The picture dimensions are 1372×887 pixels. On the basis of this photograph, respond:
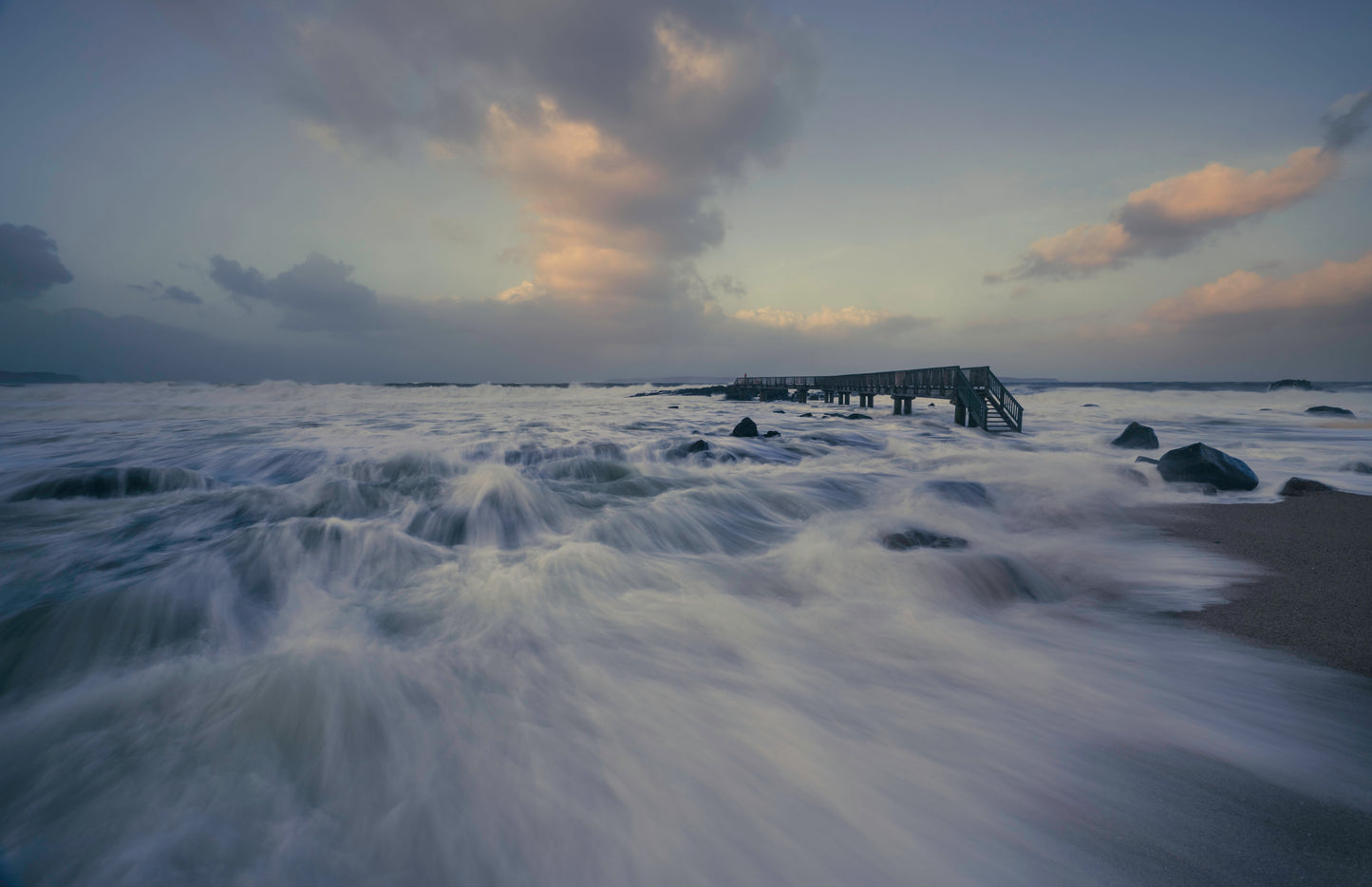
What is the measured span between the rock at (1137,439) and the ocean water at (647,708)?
24.8ft

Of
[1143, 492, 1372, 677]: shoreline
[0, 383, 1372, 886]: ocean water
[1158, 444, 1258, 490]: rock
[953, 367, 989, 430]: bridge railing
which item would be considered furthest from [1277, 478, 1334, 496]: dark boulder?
[953, 367, 989, 430]: bridge railing

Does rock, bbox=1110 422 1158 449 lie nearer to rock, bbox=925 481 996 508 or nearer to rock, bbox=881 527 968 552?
rock, bbox=925 481 996 508

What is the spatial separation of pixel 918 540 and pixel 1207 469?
4859 mm

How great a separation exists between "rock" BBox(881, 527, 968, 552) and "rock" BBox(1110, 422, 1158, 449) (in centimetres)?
999

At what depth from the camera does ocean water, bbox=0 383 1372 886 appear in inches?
65.7

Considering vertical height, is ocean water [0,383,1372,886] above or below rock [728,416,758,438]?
below

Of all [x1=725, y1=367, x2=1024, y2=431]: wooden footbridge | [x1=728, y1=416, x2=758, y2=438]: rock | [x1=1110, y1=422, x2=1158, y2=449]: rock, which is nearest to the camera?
[x1=1110, y1=422, x2=1158, y2=449]: rock

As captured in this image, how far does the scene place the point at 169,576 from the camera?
3.84 metres

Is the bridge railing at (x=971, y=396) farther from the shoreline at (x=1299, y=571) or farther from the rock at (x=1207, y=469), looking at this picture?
the shoreline at (x=1299, y=571)

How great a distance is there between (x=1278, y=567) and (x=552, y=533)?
247 inches

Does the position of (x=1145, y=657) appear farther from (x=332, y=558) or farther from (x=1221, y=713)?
(x=332, y=558)

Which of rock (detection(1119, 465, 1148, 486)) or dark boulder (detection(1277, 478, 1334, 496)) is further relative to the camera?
rock (detection(1119, 465, 1148, 486))

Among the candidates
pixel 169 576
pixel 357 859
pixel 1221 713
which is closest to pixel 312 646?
pixel 357 859

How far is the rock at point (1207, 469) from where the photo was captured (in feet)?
20.9
